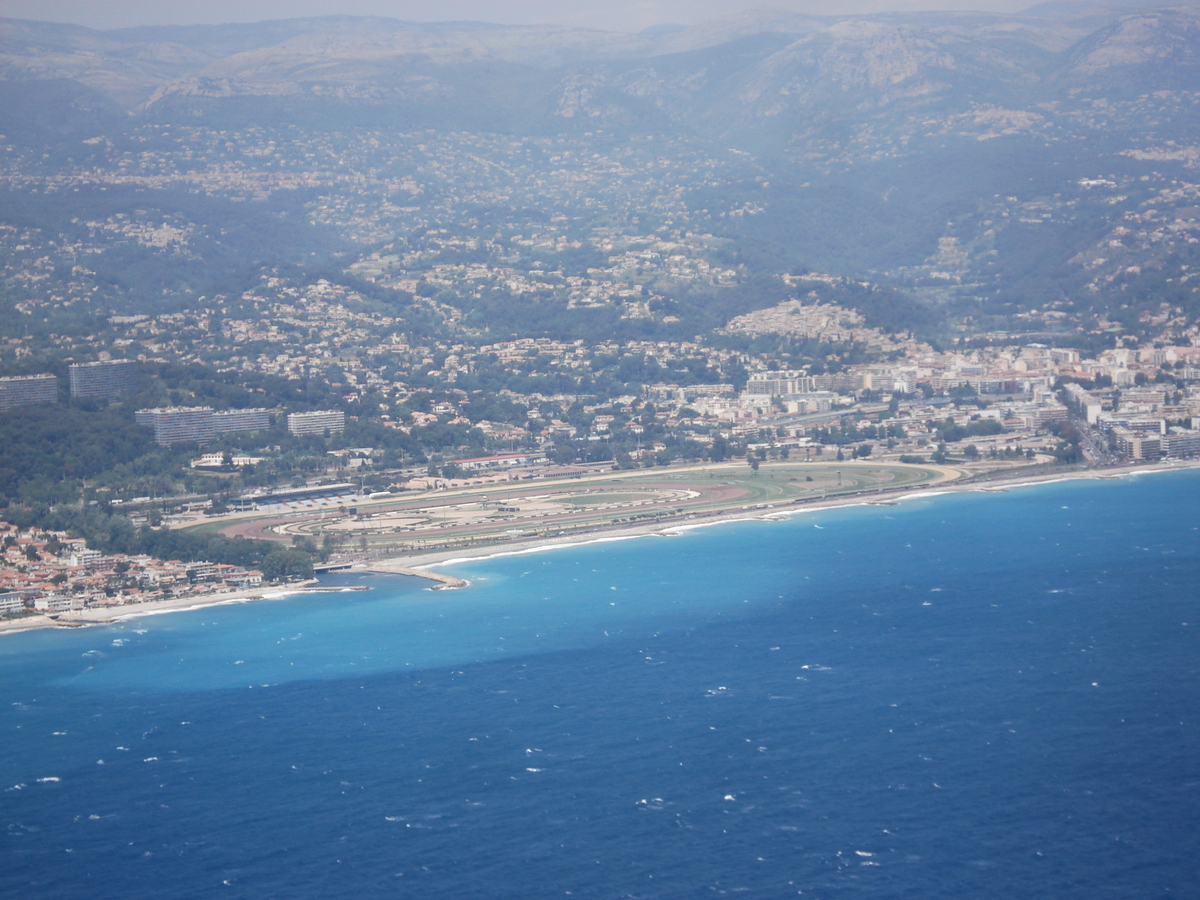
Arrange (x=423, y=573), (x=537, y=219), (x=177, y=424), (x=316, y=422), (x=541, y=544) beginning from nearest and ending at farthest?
(x=423, y=573)
(x=541, y=544)
(x=177, y=424)
(x=316, y=422)
(x=537, y=219)

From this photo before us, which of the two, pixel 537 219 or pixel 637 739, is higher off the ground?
pixel 537 219

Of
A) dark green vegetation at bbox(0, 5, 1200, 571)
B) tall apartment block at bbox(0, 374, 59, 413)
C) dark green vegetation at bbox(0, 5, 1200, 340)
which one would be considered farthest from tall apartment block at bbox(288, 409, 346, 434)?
dark green vegetation at bbox(0, 5, 1200, 340)

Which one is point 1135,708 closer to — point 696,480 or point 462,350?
point 696,480

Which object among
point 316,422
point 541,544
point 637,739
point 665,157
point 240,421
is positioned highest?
point 665,157

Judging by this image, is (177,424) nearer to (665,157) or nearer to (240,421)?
(240,421)

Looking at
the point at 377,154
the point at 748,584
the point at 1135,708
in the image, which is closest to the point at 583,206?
the point at 377,154

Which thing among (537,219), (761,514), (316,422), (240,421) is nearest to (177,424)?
(240,421)
